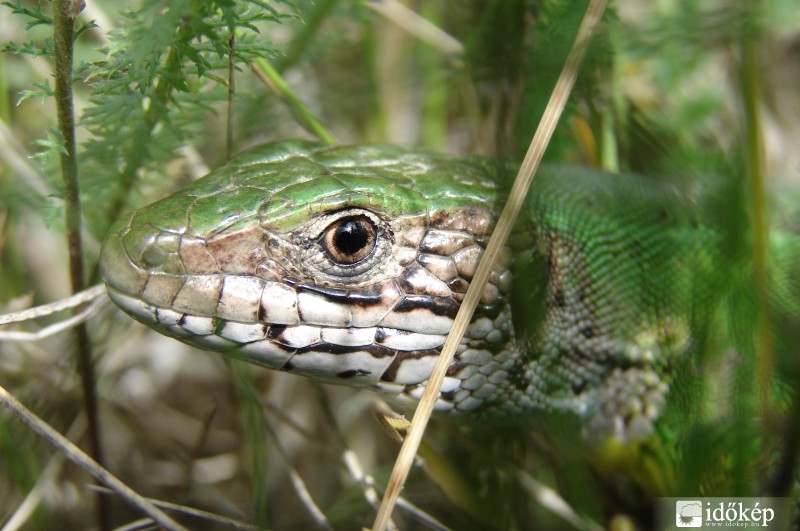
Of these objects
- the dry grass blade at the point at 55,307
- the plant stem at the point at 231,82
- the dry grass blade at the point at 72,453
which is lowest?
the dry grass blade at the point at 72,453

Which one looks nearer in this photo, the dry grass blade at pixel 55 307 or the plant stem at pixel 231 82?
the plant stem at pixel 231 82

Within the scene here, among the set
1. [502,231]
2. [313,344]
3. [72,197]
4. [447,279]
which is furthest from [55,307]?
[502,231]

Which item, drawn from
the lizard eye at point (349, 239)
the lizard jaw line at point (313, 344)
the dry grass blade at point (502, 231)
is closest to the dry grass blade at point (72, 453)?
the lizard jaw line at point (313, 344)

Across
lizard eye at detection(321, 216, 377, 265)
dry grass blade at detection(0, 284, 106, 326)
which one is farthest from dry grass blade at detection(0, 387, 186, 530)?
lizard eye at detection(321, 216, 377, 265)

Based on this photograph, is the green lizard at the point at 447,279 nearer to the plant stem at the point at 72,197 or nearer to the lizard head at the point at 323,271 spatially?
the lizard head at the point at 323,271

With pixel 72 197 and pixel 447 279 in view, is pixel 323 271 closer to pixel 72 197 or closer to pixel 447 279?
pixel 447 279

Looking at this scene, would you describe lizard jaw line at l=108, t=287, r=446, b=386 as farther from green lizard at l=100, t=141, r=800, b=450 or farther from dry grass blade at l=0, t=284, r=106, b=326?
dry grass blade at l=0, t=284, r=106, b=326

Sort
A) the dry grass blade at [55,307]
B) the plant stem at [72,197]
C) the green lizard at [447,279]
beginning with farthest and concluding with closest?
the dry grass blade at [55,307] → the green lizard at [447,279] → the plant stem at [72,197]
